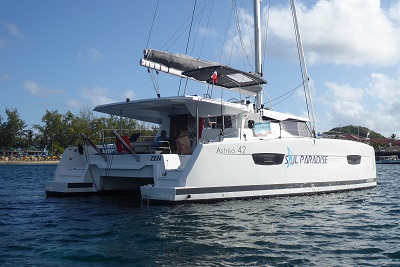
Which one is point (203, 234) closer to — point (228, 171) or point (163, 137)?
point (228, 171)

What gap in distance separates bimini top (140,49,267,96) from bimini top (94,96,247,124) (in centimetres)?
116

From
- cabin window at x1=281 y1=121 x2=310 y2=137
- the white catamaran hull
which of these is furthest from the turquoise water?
cabin window at x1=281 y1=121 x2=310 y2=137

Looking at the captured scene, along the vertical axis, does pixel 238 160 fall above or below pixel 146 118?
below

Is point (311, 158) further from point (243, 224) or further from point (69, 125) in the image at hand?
point (69, 125)

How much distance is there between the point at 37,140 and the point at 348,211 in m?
75.8

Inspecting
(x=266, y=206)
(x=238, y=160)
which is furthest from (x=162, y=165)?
(x=266, y=206)

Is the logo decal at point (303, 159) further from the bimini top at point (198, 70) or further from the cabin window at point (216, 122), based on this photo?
the bimini top at point (198, 70)

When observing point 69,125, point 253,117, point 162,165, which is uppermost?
point 69,125

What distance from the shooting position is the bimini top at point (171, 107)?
11078mm

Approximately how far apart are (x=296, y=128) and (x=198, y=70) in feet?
11.7

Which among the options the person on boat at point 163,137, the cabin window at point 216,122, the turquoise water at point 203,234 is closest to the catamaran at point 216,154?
the cabin window at point 216,122

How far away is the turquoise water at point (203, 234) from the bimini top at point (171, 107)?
265 centimetres

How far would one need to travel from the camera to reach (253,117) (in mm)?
13133

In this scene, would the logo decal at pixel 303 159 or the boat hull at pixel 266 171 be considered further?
the logo decal at pixel 303 159
